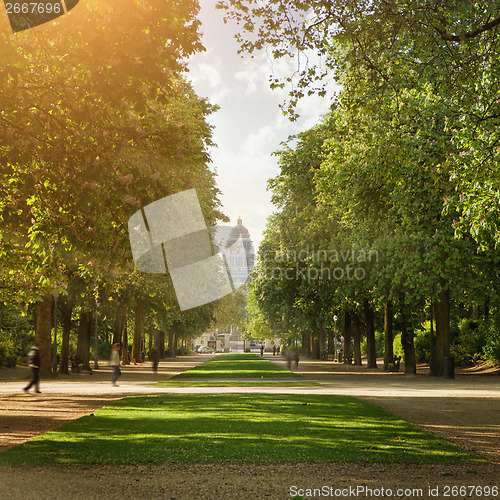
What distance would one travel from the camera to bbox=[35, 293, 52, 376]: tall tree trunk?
29672mm

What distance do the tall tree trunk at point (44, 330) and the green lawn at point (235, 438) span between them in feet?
45.4

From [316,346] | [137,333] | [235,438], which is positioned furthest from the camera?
[316,346]

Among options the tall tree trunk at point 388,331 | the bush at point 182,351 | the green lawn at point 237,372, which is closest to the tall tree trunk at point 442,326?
the tall tree trunk at point 388,331

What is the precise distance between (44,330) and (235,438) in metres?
20.9

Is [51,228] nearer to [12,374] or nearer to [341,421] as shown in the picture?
[341,421]

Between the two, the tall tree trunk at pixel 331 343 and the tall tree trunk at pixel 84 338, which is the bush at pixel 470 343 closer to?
the tall tree trunk at pixel 84 338

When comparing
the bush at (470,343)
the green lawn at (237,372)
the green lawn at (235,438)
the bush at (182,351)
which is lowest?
the bush at (182,351)

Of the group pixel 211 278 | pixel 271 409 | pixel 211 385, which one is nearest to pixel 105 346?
pixel 211 278

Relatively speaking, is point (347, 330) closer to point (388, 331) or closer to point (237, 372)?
point (237, 372)

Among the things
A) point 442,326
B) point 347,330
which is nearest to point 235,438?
point 442,326

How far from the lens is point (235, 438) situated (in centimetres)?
1152

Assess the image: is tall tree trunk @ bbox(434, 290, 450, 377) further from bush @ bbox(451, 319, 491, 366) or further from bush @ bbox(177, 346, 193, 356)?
bush @ bbox(177, 346, 193, 356)

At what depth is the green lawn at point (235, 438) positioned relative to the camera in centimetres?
970

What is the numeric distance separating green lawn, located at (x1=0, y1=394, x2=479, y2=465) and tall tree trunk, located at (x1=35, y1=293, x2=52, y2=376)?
13829 mm
